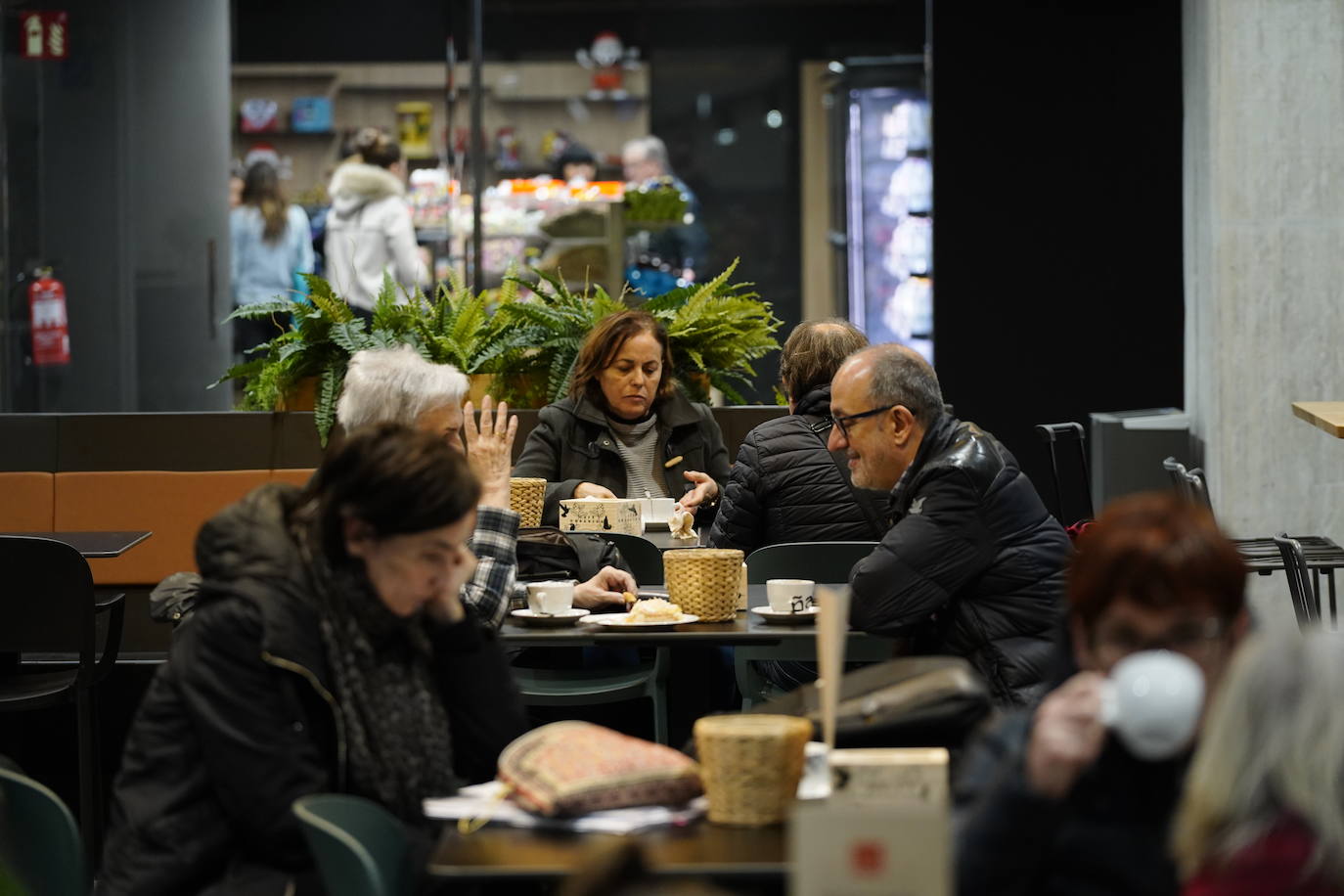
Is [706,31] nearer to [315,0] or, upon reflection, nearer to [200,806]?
[315,0]

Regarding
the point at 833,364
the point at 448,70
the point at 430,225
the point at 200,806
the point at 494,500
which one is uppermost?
the point at 448,70

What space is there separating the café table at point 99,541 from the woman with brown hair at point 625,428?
4.39 feet

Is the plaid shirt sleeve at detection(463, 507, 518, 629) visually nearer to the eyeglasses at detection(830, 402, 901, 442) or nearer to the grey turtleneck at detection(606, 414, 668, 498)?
the eyeglasses at detection(830, 402, 901, 442)

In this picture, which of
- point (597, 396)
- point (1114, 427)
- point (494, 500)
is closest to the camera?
point (494, 500)

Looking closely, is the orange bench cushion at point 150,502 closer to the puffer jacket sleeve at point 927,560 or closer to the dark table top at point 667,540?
the dark table top at point 667,540

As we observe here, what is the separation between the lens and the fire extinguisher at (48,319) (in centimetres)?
1034

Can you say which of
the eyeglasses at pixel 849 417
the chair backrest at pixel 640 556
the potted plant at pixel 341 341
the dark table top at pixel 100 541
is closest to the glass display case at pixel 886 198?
the potted plant at pixel 341 341

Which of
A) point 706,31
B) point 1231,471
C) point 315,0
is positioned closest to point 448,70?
point 315,0

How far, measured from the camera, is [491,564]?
351 cm

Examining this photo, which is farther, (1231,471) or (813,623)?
(1231,471)

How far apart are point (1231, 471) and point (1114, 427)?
91cm

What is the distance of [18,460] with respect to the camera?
664 cm

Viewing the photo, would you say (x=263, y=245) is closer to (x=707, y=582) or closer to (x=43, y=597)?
(x=43, y=597)

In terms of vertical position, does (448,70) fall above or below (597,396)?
above
